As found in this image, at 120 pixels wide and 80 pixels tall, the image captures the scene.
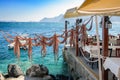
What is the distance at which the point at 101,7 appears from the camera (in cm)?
361

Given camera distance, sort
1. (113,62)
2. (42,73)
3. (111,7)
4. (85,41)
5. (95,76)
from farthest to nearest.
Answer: (42,73)
(85,41)
(95,76)
(113,62)
(111,7)

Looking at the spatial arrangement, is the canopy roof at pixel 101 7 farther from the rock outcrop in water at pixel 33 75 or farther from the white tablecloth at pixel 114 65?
the rock outcrop in water at pixel 33 75

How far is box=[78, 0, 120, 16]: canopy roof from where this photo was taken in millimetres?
3467

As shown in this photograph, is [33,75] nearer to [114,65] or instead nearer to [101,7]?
[114,65]

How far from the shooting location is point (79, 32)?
1420 cm

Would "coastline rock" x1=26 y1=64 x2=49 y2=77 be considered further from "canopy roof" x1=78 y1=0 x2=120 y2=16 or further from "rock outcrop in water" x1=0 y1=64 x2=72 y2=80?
"canopy roof" x1=78 y1=0 x2=120 y2=16

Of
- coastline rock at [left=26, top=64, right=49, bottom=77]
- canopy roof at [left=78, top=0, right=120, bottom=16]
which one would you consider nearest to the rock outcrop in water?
coastline rock at [left=26, top=64, right=49, bottom=77]

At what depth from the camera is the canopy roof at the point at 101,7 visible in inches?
136

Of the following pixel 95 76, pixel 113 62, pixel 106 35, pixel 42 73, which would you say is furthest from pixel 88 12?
pixel 42 73

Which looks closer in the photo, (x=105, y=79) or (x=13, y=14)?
(x=105, y=79)

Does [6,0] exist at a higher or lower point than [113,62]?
higher

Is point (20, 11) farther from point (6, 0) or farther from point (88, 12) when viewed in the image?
point (88, 12)

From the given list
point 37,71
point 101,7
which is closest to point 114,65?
point 101,7

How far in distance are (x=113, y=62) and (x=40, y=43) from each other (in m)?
7.59
